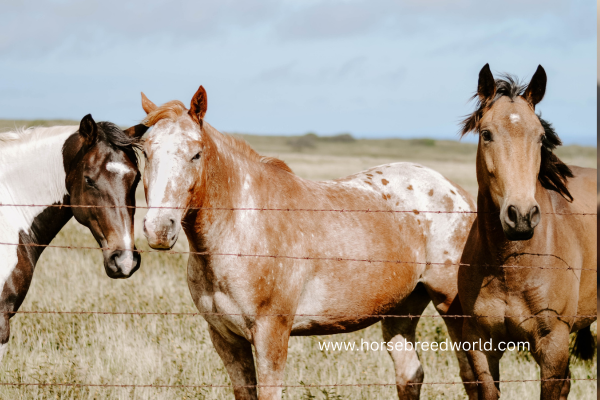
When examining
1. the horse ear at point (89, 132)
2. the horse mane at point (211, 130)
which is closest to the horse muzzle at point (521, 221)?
the horse mane at point (211, 130)

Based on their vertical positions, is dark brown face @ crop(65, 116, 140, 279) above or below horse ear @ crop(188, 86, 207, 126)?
below

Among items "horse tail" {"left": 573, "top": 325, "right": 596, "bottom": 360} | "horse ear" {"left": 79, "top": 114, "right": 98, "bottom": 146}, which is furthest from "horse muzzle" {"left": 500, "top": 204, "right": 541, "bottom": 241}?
"horse tail" {"left": 573, "top": 325, "right": 596, "bottom": 360}

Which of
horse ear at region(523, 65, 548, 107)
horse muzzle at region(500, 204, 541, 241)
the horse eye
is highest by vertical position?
horse ear at region(523, 65, 548, 107)

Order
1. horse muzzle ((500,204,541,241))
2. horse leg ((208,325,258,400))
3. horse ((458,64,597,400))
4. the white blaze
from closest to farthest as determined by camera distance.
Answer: horse muzzle ((500,204,541,241)) < horse ((458,64,597,400)) < the white blaze < horse leg ((208,325,258,400))

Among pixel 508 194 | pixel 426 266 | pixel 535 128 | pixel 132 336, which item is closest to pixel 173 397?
pixel 132 336

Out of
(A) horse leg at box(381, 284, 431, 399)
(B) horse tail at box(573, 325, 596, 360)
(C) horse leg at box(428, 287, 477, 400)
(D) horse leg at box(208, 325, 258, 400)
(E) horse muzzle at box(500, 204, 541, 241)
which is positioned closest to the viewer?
(E) horse muzzle at box(500, 204, 541, 241)

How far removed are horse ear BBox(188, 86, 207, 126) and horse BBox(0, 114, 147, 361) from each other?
2.08 feet

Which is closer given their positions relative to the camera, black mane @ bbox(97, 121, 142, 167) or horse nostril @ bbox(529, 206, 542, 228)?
horse nostril @ bbox(529, 206, 542, 228)

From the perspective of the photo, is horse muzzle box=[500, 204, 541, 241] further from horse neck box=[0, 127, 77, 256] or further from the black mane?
horse neck box=[0, 127, 77, 256]

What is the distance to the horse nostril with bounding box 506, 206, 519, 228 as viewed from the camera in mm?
3324

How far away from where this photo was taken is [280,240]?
404cm

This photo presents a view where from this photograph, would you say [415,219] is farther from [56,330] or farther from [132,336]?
[56,330]

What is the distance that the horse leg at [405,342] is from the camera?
521 centimetres

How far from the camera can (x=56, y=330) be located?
259 inches
